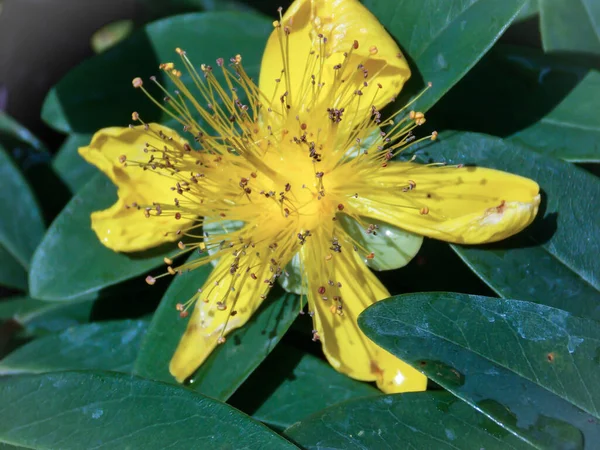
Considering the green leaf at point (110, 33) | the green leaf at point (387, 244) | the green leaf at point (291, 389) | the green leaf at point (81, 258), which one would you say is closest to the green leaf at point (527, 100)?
the green leaf at point (387, 244)

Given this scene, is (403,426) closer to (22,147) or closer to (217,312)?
(217,312)

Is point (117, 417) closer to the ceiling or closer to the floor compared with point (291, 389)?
closer to the ceiling

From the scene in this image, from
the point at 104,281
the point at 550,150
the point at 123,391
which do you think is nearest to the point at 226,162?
the point at 104,281

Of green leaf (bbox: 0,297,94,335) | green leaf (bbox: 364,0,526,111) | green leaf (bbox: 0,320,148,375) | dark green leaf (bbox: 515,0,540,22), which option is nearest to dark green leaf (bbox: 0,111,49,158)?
green leaf (bbox: 0,297,94,335)

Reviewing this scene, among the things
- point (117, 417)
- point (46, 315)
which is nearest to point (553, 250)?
point (117, 417)

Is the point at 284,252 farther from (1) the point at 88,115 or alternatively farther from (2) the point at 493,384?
(1) the point at 88,115

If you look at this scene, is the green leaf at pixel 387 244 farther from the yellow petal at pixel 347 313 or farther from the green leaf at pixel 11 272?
the green leaf at pixel 11 272

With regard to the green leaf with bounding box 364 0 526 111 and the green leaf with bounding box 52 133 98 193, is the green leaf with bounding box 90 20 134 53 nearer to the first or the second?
the green leaf with bounding box 52 133 98 193
